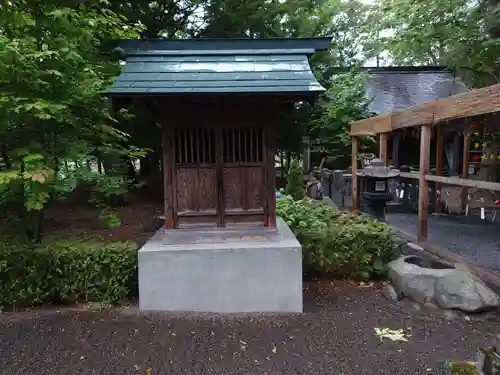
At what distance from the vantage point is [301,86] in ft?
13.9

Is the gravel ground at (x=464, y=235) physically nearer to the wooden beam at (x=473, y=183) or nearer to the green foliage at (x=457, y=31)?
the wooden beam at (x=473, y=183)

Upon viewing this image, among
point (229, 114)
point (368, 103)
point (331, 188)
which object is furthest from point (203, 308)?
point (368, 103)

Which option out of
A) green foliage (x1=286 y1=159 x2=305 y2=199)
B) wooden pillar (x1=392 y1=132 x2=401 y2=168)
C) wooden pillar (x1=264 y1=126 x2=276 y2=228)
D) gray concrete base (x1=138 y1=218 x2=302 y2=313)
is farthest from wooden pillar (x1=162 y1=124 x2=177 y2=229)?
wooden pillar (x1=392 y1=132 x2=401 y2=168)

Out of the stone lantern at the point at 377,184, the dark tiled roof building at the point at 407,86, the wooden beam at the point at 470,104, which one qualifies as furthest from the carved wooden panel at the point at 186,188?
the dark tiled roof building at the point at 407,86

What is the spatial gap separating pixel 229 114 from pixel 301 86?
1050mm

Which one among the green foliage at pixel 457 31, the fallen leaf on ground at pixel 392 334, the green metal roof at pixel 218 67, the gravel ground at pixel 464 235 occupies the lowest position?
the fallen leaf on ground at pixel 392 334

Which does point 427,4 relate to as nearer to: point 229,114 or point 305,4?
point 305,4

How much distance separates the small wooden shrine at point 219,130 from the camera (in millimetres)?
4754

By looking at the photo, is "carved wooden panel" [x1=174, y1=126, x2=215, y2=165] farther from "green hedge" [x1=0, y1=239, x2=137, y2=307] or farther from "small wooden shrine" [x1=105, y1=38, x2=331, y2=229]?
"green hedge" [x1=0, y1=239, x2=137, y2=307]

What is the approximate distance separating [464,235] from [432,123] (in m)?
3.19

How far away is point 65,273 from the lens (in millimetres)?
4648

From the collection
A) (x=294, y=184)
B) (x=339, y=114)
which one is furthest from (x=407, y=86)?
(x=294, y=184)

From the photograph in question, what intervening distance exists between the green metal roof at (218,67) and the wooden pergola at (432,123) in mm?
2046

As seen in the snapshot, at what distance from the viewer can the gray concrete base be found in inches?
176
